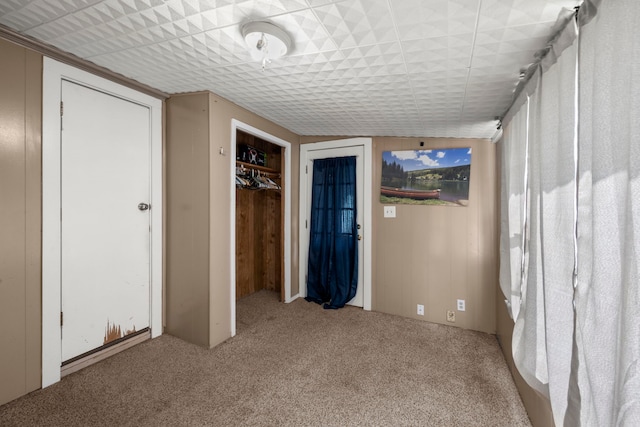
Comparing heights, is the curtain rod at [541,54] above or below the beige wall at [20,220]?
above

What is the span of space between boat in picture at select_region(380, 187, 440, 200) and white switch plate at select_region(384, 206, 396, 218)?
0.50 ft

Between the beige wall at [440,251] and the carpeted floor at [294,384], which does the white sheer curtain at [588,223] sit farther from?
the beige wall at [440,251]

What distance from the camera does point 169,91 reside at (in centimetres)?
250

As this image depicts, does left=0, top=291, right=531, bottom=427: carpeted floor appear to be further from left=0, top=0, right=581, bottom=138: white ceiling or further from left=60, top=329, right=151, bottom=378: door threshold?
left=0, top=0, right=581, bottom=138: white ceiling

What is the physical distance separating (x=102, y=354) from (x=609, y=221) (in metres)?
3.12

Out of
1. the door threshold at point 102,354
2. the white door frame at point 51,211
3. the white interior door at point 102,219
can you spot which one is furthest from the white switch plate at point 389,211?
the white door frame at point 51,211

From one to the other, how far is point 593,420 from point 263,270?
3771 millimetres

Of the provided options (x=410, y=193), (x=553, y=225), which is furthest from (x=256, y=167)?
(x=553, y=225)

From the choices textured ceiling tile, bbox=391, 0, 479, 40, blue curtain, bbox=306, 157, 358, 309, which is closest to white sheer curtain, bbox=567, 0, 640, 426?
textured ceiling tile, bbox=391, 0, 479, 40

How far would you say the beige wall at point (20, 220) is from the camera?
1.67m

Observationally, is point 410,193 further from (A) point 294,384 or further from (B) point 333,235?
(A) point 294,384

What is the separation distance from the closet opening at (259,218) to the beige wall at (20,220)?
1763mm

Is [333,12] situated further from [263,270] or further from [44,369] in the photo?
[263,270]

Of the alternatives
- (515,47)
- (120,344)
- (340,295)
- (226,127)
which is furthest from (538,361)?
(120,344)
